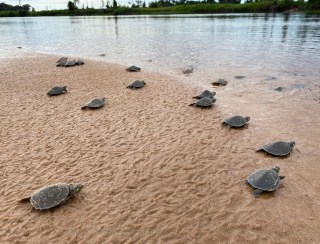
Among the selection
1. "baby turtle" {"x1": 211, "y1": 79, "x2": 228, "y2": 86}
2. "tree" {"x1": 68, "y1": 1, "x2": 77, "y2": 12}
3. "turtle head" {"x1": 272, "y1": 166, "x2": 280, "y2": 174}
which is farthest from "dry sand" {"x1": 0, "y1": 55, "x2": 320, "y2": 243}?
"tree" {"x1": 68, "y1": 1, "x2": 77, "y2": 12}

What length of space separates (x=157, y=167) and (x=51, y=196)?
2219 mm

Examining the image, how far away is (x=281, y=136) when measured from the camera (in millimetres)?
7520

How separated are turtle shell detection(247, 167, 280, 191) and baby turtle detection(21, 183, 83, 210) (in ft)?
11.1

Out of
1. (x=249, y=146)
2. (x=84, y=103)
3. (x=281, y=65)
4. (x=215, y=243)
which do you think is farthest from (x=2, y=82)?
(x=281, y=65)

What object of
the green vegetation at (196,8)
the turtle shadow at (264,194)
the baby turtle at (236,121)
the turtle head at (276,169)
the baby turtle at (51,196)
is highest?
A: the green vegetation at (196,8)

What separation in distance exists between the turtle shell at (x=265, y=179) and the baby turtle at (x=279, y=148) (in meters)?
1.01

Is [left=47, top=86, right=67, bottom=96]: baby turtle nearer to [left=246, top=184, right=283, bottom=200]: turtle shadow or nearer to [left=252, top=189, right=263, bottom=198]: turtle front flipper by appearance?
[left=246, top=184, right=283, bottom=200]: turtle shadow

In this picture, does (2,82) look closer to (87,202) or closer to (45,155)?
(45,155)

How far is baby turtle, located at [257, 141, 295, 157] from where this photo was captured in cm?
645

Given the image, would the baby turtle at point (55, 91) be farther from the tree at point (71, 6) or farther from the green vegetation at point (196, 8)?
the tree at point (71, 6)

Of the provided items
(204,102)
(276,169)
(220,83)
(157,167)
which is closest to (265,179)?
(276,169)

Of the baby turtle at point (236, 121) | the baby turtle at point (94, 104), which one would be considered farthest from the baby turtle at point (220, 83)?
the baby turtle at point (94, 104)

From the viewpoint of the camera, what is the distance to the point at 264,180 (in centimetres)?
531

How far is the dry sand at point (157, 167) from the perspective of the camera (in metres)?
4.43
